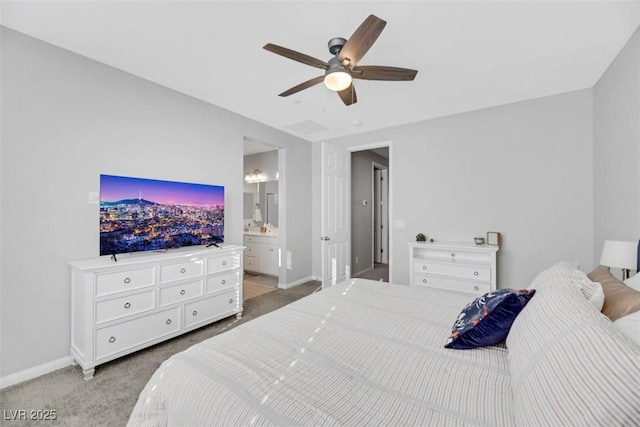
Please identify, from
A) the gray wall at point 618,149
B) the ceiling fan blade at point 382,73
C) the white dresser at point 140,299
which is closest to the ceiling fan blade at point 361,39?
the ceiling fan blade at point 382,73

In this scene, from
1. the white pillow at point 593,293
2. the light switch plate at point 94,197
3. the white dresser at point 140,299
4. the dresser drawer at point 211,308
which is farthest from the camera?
the dresser drawer at point 211,308

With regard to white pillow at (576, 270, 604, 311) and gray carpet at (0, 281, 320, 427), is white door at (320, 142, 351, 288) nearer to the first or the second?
gray carpet at (0, 281, 320, 427)

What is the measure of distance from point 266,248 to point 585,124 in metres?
4.76

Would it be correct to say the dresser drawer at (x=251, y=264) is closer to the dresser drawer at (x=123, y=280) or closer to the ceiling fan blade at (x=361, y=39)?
the dresser drawer at (x=123, y=280)

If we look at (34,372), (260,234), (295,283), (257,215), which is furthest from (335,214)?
(34,372)

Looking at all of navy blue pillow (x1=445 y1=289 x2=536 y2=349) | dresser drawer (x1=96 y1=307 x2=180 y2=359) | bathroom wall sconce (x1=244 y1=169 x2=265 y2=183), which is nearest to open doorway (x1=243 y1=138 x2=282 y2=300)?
bathroom wall sconce (x1=244 y1=169 x2=265 y2=183)

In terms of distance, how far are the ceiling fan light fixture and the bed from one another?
158 centimetres

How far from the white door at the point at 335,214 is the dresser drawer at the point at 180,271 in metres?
1.72

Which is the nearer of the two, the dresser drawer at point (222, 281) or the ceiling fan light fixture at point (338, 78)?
the ceiling fan light fixture at point (338, 78)

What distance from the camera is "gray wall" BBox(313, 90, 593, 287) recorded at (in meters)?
2.95

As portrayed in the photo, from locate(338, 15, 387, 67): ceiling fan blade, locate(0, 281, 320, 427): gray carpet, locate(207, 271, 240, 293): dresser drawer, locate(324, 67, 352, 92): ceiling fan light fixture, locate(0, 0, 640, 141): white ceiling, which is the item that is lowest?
locate(0, 281, 320, 427): gray carpet

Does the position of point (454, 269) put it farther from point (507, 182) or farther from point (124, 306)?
point (124, 306)

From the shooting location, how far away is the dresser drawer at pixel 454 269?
10.3ft

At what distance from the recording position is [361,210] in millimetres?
5508
